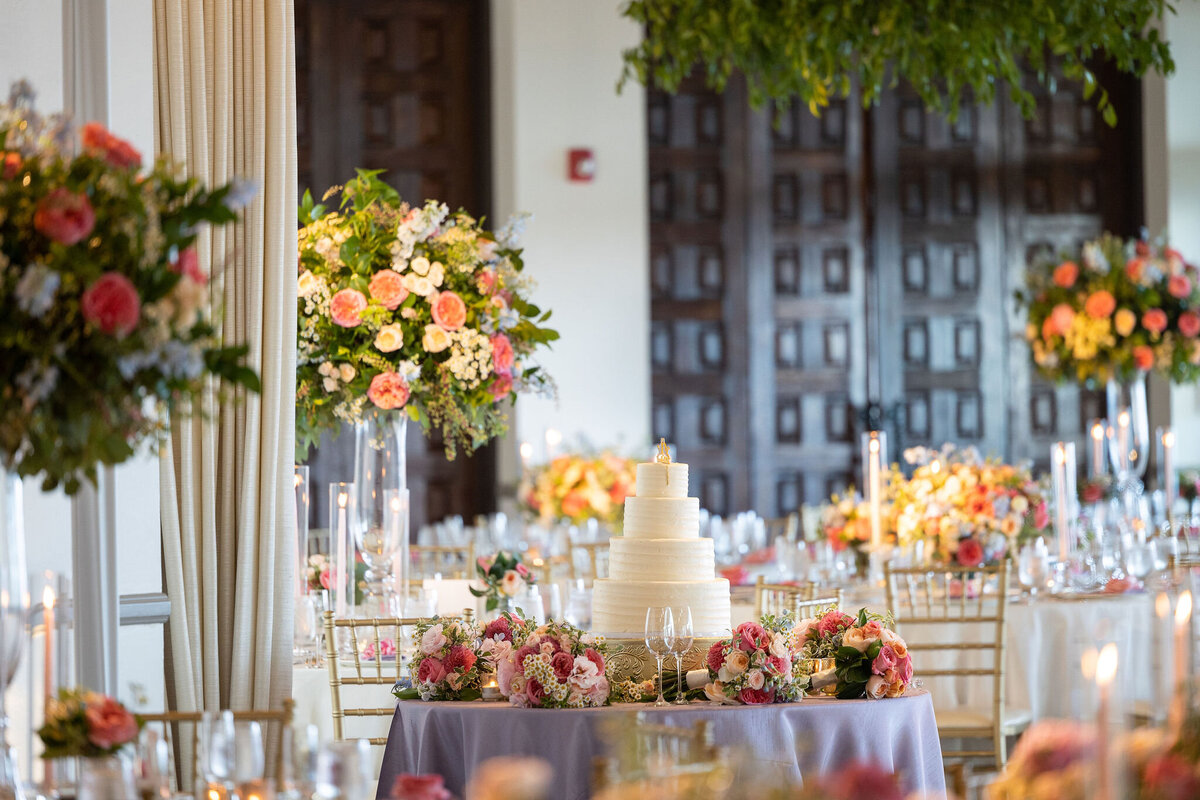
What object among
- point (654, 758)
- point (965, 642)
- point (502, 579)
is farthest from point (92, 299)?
point (965, 642)

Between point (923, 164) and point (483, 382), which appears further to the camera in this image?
point (923, 164)

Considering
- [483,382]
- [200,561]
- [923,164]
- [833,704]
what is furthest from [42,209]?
[923,164]

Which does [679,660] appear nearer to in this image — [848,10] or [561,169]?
[848,10]

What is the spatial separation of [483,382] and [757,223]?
16.9 ft

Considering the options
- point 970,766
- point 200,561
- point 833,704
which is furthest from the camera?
point 970,766

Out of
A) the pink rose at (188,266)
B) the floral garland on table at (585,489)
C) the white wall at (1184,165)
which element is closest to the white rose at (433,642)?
the pink rose at (188,266)

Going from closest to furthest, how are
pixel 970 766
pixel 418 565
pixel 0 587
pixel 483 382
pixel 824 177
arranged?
1. pixel 0 587
2. pixel 483 382
3. pixel 970 766
4. pixel 418 565
5. pixel 824 177

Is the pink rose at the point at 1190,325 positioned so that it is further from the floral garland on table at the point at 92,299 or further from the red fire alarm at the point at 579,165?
the floral garland on table at the point at 92,299

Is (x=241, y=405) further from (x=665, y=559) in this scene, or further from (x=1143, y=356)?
(x=1143, y=356)

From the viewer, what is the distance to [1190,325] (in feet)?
25.9

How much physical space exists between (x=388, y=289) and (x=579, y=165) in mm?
4614

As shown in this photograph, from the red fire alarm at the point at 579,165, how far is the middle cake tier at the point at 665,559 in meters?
5.57

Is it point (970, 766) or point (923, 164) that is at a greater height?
point (923, 164)

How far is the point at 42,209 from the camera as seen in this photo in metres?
2.24
